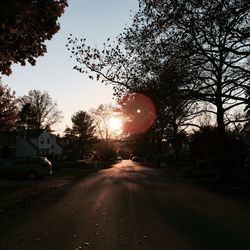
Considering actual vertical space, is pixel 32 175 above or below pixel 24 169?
below

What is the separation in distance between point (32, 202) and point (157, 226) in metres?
8.49

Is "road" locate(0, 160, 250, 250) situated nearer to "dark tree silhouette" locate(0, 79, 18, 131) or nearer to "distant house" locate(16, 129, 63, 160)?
"dark tree silhouette" locate(0, 79, 18, 131)

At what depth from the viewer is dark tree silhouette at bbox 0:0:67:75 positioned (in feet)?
46.8

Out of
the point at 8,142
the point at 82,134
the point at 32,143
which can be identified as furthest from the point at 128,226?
the point at 82,134

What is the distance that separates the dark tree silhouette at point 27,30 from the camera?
14.3 meters

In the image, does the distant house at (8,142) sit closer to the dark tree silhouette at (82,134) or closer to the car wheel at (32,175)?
the dark tree silhouette at (82,134)

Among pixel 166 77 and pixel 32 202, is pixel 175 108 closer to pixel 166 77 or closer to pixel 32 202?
pixel 166 77

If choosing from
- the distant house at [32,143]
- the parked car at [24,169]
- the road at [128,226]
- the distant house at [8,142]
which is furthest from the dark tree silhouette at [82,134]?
the road at [128,226]

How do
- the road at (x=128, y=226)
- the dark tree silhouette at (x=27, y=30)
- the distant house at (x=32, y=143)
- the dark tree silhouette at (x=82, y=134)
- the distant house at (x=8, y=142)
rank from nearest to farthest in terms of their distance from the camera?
the road at (x=128, y=226) → the dark tree silhouette at (x=27, y=30) → the distant house at (x=8, y=142) → the distant house at (x=32, y=143) → the dark tree silhouette at (x=82, y=134)

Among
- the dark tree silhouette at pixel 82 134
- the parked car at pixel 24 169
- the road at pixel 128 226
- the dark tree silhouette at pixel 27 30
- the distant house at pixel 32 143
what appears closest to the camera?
the road at pixel 128 226

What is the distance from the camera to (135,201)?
18.6m

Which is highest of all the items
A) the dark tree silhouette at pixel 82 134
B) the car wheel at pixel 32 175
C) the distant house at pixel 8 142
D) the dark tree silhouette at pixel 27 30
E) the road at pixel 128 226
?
the dark tree silhouette at pixel 82 134

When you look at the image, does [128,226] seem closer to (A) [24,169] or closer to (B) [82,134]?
(A) [24,169]

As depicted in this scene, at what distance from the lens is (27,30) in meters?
15.4
